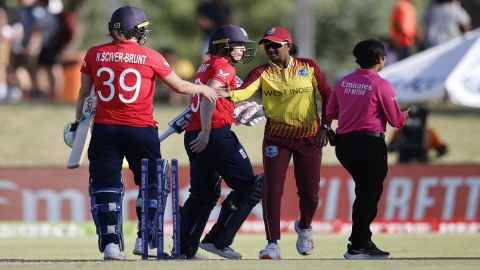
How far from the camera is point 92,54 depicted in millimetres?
12242

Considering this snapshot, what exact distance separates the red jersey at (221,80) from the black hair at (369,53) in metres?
1.19

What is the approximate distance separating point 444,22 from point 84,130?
47.8 feet

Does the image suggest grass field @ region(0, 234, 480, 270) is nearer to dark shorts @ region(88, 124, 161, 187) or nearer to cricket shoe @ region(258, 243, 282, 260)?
cricket shoe @ region(258, 243, 282, 260)

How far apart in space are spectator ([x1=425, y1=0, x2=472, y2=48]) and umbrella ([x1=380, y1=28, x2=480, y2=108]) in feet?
16.3

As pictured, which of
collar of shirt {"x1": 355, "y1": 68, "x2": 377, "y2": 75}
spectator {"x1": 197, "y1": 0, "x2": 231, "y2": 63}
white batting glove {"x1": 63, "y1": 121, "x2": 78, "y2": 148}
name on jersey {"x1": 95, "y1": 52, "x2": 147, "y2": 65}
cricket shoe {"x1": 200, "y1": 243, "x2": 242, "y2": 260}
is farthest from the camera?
spectator {"x1": 197, "y1": 0, "x2": 231, "y2": 63}

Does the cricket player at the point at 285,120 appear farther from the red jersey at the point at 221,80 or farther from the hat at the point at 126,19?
the hat at the point at 126,19

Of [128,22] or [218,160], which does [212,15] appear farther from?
[128,22]

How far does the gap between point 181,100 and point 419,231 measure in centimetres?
924

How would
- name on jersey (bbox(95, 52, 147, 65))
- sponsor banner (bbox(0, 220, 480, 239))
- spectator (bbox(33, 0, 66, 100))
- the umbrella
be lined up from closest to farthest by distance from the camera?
name on jersey (bbox(95, 52, 147, 65)) → the umbrella → sponsor banner (bbox(0, 220, 480, 239)) → spectator (bbox(33, 0, 66, 100))

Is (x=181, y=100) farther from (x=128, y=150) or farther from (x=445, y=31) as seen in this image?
(x=128, y=150)

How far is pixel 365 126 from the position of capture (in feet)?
41.9

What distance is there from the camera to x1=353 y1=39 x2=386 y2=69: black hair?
1281 cm

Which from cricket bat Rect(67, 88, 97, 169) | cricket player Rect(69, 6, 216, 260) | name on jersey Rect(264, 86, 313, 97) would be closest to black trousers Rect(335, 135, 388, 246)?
name on jersey Rect(264, 86, 313, 97)

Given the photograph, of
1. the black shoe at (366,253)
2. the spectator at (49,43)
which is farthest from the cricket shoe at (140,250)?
the spectator at (49,43)
